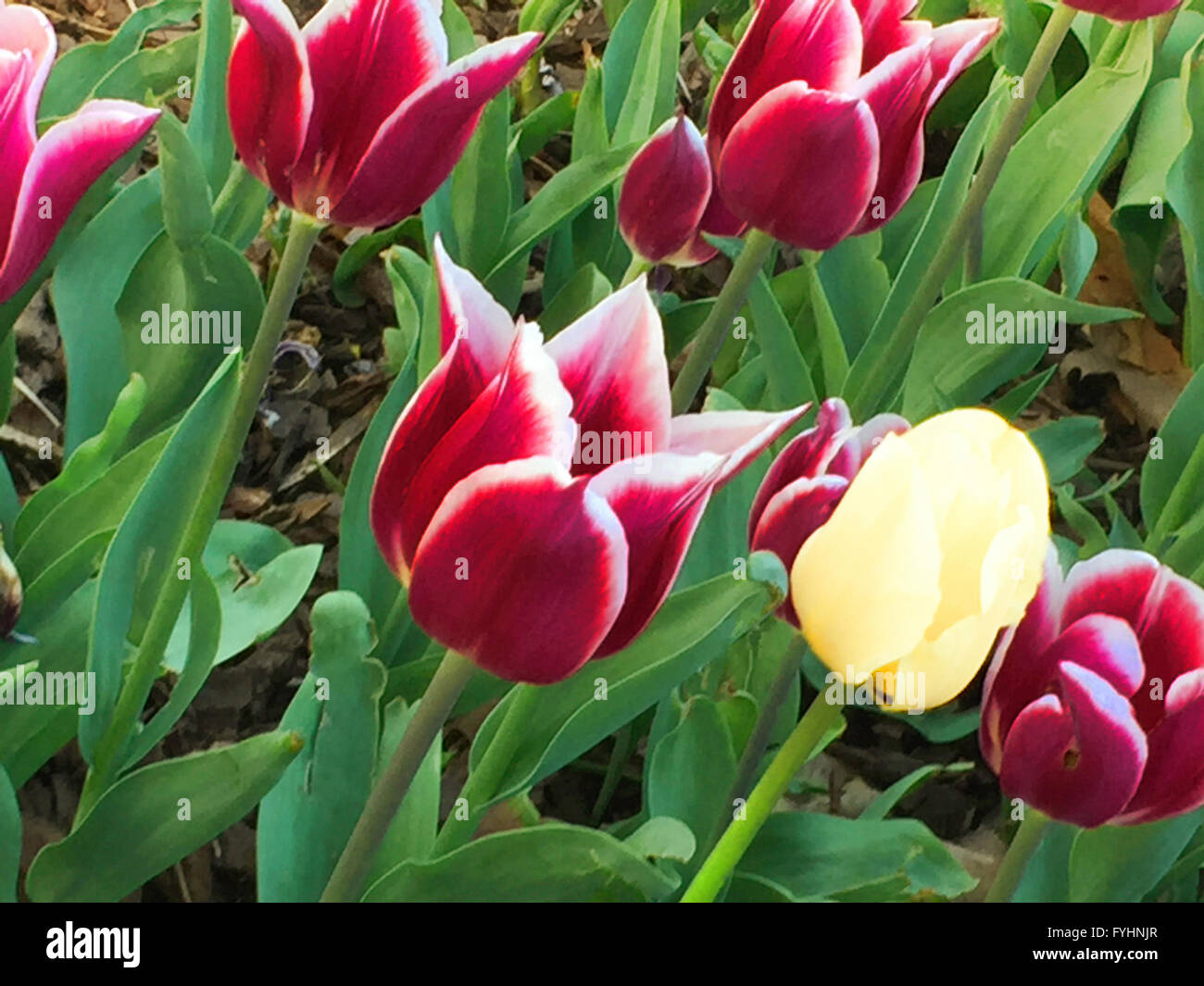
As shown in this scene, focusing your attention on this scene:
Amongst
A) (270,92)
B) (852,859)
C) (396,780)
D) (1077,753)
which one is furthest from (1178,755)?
(270,92)

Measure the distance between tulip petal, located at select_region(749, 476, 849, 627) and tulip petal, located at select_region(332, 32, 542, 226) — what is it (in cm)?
14

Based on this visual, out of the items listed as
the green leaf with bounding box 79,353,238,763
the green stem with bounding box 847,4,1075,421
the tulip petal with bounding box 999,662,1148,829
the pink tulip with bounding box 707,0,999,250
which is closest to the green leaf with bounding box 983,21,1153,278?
the green stem with bounding box 847,4,1075,421

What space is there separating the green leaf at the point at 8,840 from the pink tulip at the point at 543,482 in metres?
0.17

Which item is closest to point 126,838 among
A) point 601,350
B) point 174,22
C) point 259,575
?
point 259,575

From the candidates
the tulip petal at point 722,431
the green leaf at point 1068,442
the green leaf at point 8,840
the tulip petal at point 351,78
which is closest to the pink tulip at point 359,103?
the tulip petal at point 351,78

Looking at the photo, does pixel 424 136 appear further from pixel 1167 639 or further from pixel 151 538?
pixel 1167 639

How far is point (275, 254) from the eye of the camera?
0.60 meters

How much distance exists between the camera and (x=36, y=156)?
381 millimetres

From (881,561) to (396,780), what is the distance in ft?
0.51

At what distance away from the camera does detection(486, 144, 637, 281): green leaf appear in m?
0.56

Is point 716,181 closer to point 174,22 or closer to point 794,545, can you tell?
point 794,545

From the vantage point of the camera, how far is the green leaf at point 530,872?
0.41 meters

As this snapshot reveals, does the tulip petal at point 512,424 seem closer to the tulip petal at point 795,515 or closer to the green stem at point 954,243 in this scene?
the tulip petal at point 795,515
